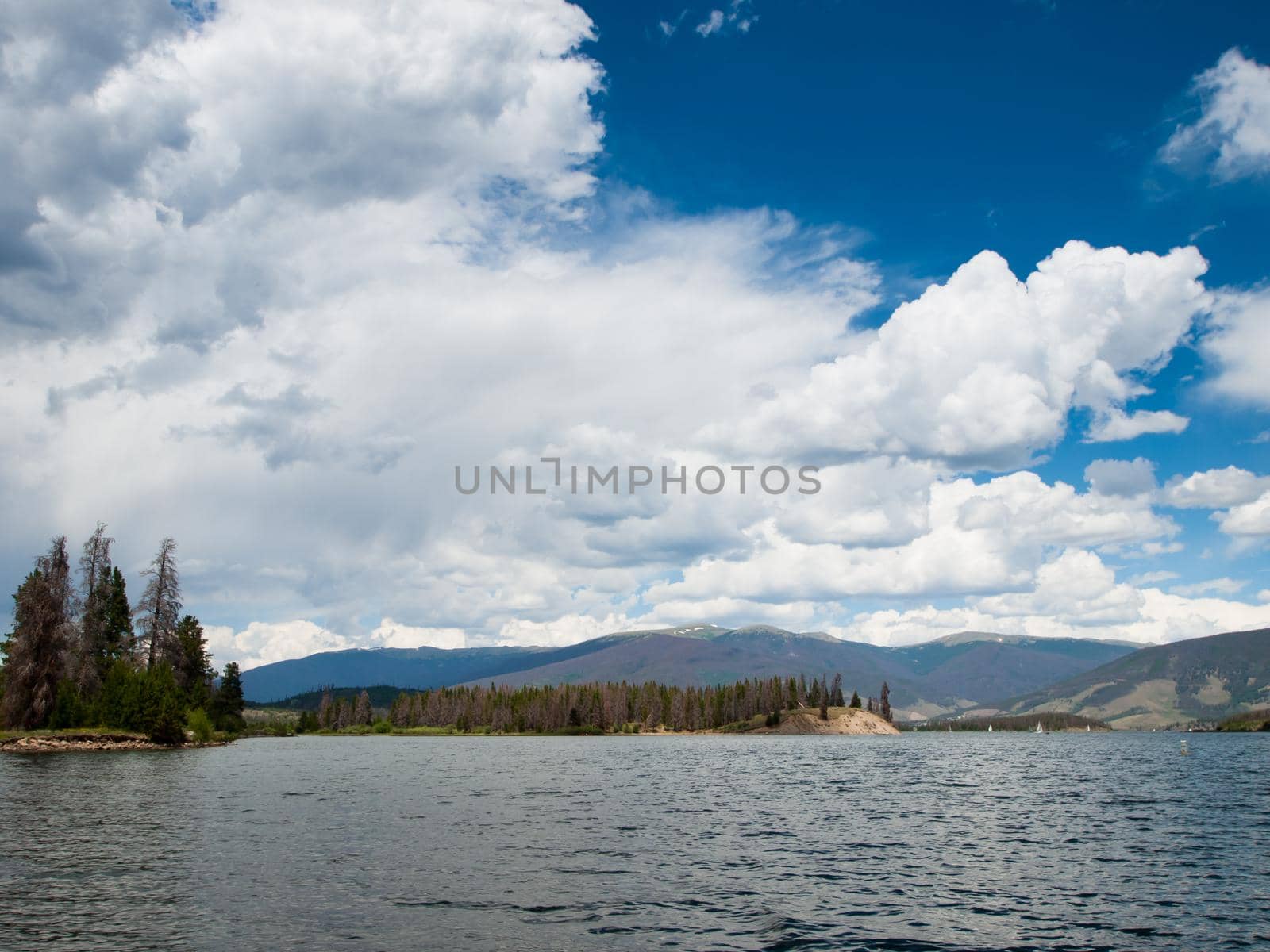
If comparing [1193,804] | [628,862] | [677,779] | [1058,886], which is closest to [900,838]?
[1058,886]

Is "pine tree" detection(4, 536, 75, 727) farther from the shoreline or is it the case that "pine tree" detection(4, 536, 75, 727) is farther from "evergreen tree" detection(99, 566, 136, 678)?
"evergreen tree" detection(99, 566, 136, 678)

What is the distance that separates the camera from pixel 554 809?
229 feet

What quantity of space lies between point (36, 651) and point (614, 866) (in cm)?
11709

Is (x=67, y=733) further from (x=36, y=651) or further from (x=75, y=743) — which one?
(x=36, y=651)

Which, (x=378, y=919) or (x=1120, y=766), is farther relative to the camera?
(x=1120, y=766)

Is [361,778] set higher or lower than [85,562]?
lower

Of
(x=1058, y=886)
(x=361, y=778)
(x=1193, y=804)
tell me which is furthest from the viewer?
(x=361, y=778)

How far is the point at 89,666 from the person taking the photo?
138m

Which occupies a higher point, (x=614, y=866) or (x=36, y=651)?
(x=36, y=651)

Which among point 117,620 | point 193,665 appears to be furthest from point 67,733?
point 193,665

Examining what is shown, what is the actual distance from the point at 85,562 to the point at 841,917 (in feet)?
472

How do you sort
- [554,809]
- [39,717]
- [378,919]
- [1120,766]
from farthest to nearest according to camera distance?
[1120,766]
[39,717]
[554,809]
[378,919]

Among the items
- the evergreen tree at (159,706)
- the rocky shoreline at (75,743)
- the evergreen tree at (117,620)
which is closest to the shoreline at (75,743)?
the rocky shoreline at (75,743)

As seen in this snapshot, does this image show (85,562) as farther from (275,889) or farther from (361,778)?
(275,889)
